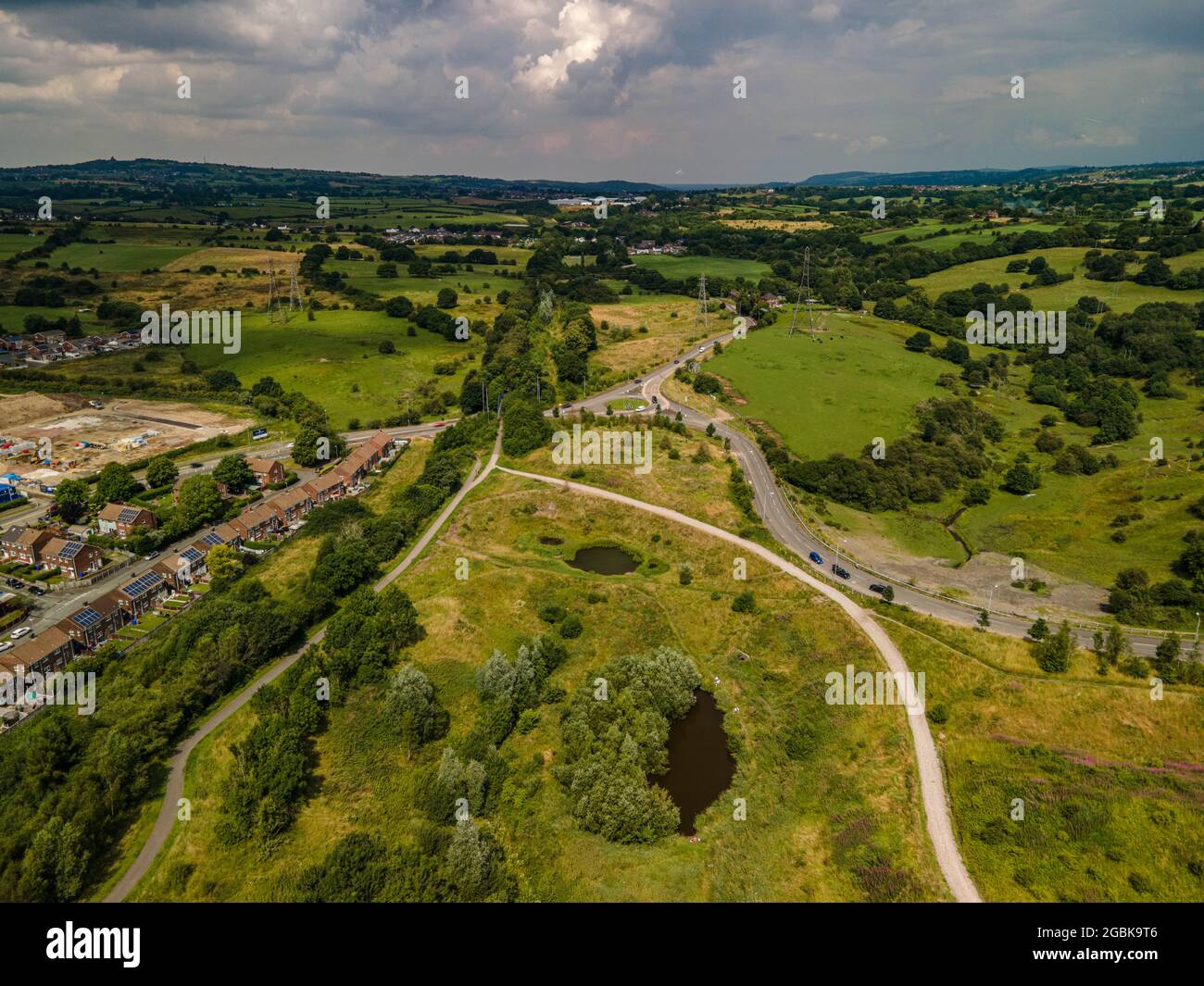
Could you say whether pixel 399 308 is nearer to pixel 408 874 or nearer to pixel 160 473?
pixel 160 473

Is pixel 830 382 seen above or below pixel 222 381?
below

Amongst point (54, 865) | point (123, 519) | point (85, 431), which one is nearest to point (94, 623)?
point (123, 519)

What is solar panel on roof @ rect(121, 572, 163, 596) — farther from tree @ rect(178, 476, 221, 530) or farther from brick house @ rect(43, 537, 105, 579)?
tree @ rect(178, 476, 221, 530)

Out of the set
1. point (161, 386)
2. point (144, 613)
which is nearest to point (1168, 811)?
point (144, 613)

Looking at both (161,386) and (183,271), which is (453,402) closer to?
(161,386)

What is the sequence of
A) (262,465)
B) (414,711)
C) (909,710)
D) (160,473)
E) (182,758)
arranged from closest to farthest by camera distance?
(182,758) < (414,711) < (909,710) < (160,473) < (262,465)

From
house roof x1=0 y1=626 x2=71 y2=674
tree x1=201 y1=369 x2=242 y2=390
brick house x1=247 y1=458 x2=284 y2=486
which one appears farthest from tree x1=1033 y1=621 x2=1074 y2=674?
tree x1=201 y1=369 x2=242 y2=390
